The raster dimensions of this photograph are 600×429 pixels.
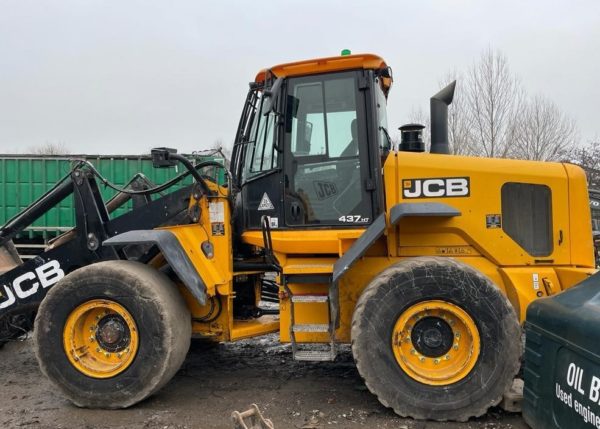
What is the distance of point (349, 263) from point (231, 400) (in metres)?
1.54

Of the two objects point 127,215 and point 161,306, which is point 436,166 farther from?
point 127,215

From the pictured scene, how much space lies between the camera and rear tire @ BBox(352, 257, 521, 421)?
12.8 feet

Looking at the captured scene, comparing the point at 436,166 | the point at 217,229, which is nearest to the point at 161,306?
the point at 217,229

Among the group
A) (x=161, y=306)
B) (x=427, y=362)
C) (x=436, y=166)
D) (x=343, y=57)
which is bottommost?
(x=427, y=362)

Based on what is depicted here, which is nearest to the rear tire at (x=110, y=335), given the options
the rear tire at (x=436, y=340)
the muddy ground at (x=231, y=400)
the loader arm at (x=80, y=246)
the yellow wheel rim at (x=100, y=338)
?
the yellow wheel rim at (x=100, y=338)

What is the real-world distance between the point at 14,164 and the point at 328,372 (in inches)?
421

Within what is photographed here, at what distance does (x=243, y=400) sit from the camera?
14.5 feet

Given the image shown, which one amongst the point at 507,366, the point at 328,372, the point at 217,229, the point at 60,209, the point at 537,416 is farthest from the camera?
the point at 60,209

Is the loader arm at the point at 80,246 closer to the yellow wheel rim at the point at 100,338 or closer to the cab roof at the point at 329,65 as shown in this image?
the yellow wheel rim at the point at 100,338

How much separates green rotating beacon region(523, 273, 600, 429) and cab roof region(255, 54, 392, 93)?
8.45ft

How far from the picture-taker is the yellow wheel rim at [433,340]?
157 inches

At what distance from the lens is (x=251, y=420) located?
346 centimetres

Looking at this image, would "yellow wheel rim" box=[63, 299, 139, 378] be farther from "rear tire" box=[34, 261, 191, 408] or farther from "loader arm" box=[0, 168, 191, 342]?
"loader arm" box=[0, 168, 191, 342]

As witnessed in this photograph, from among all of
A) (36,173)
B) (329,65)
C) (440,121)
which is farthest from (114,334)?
(36,173)
